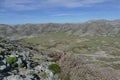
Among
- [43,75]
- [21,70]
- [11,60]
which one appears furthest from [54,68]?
[11,60]

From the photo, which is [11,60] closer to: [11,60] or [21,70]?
[11,60]

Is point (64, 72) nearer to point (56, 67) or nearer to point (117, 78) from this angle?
point (56, 67)

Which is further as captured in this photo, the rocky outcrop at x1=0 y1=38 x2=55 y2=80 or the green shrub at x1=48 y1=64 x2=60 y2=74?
the green shrub at x1=48 y1=64 x2=60 y2=74

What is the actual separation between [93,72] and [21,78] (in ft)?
18.6

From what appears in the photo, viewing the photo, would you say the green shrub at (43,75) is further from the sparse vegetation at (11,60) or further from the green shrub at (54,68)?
the sparse vegetation at (11,60)

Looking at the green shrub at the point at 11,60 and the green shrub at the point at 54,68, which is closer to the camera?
the green shrub at the point at 11,60

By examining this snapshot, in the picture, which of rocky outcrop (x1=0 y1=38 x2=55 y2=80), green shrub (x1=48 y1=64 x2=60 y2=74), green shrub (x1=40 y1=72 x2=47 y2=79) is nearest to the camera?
rocky outcrop (x1=0 y1=38 x2=55 y2=80)

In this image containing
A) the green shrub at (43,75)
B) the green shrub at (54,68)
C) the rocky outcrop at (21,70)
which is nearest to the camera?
the rocky outcrop at (21,70)

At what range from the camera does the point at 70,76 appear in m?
14.3

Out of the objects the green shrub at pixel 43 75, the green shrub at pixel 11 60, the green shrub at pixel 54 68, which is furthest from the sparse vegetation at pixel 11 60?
the green shrub at pixel 54 68

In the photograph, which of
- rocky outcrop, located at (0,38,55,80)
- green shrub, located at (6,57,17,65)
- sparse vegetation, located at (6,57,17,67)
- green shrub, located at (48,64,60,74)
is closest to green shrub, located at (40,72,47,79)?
rocky outcrop, located at (0,38,55,80)

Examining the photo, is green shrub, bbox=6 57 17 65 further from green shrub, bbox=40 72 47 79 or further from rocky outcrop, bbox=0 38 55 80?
green shrub, bbox=40 72 47 79

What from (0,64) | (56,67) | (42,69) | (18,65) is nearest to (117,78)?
(56,67)

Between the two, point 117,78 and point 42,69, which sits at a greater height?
A: point 42,69
